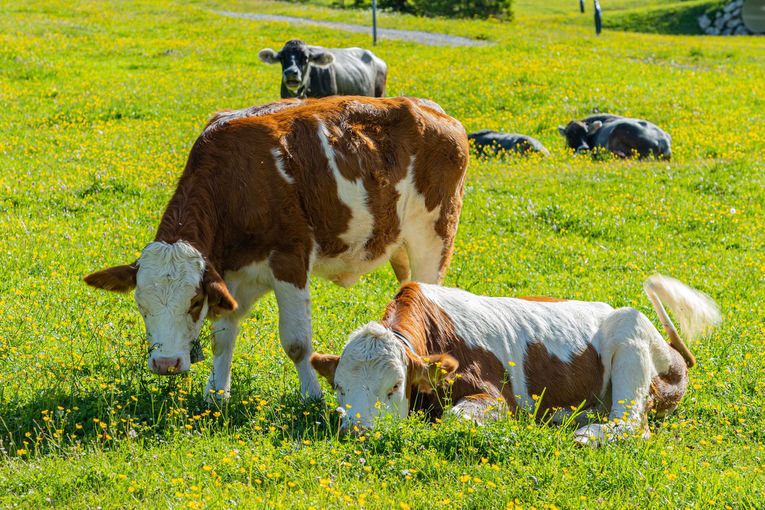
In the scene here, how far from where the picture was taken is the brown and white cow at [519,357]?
606cm

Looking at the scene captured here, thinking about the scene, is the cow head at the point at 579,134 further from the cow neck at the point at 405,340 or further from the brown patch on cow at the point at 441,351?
the cow neck at the point at 405,340

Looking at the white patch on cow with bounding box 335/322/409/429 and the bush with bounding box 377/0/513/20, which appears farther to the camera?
the bush with bounding box 377/0/513/20

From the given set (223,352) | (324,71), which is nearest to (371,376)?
(223,352)

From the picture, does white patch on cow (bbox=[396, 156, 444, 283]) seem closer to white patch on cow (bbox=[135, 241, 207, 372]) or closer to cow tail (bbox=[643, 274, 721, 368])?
cow tail (bbox=[643, 274, 721, 368])

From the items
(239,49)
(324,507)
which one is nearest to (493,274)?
(324,507)

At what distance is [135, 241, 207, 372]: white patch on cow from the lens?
6293mm

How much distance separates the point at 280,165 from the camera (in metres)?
7.18

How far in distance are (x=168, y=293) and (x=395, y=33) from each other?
111ft

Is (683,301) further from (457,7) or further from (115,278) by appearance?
(457,7)

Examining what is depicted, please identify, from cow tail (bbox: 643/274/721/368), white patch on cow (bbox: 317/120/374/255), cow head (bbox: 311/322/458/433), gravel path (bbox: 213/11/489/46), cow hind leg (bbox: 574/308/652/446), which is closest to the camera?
cow head (bbox: 311/322/458/433)

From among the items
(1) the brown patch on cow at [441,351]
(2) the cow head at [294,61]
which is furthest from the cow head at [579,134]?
(1) the brown patch on cow at [441,351]

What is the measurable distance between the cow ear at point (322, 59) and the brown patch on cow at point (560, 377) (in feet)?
35.6

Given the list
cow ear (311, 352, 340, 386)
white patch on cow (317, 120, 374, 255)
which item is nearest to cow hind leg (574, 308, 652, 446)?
cow ear (311, 352, 340, 386)

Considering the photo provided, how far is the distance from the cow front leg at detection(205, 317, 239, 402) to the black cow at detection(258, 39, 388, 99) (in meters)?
10.1
